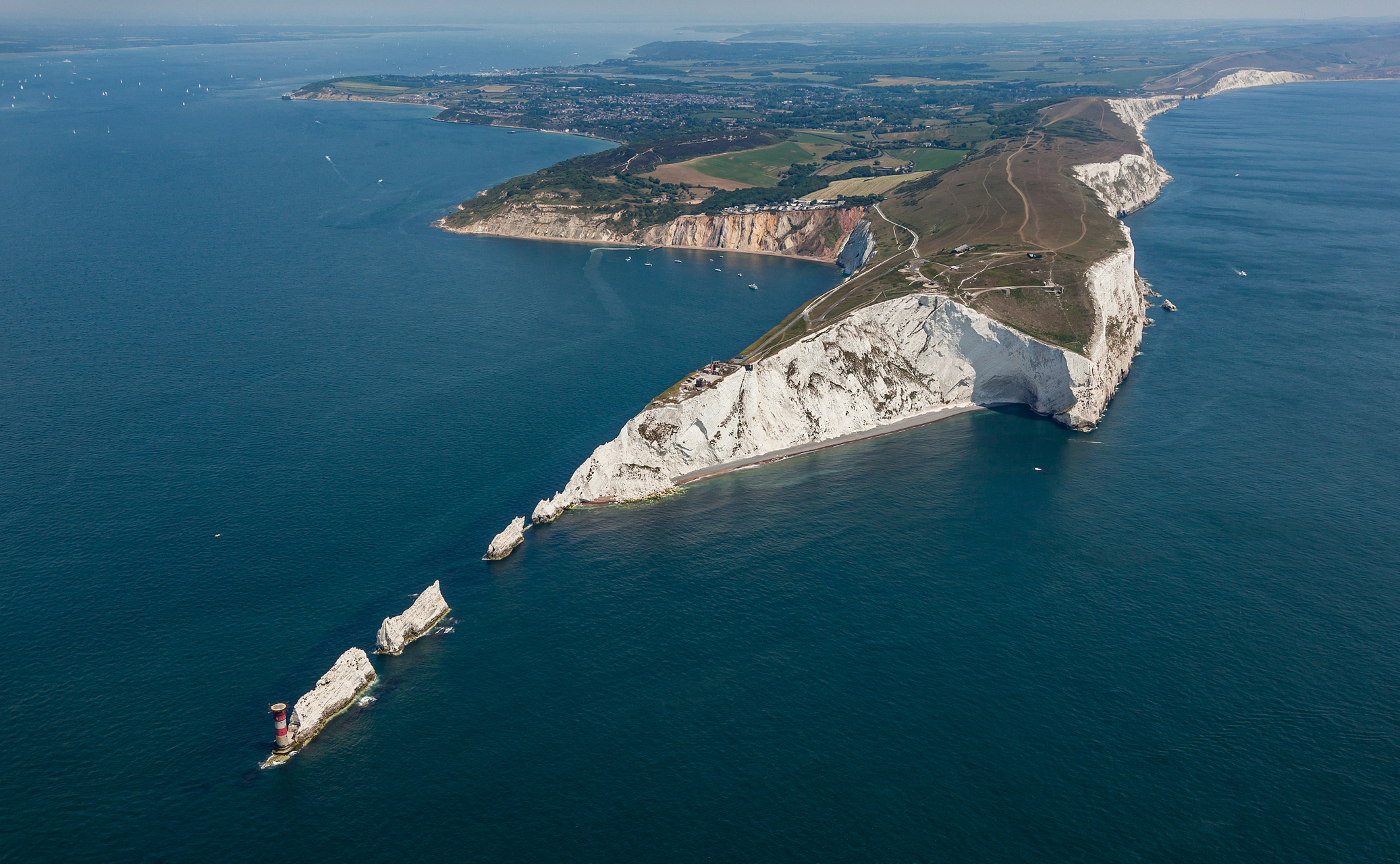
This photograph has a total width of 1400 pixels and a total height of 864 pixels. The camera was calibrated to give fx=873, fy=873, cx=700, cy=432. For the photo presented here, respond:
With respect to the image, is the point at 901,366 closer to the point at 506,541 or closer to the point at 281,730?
the point at 506,541

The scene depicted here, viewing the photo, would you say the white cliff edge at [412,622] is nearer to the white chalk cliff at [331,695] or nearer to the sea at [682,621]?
the sea at [682,621]

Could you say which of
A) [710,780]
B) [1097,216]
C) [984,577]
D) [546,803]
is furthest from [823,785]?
[1097,216]

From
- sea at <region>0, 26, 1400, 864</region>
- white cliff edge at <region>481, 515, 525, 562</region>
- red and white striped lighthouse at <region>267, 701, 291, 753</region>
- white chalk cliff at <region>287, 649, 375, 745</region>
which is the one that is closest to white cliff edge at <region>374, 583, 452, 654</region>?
sea at <region>0, 26, 1400, 864</region>

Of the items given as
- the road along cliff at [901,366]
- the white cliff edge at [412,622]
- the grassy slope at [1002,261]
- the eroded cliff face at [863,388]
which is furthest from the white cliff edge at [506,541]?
the grassy slope at [1002,261]

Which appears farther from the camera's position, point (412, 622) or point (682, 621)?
point (682, 621)

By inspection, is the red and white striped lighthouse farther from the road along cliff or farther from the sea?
the road along cliff

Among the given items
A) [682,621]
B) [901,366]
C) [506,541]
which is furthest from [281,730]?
[901,366]
